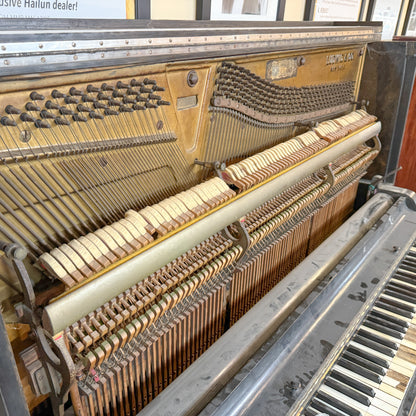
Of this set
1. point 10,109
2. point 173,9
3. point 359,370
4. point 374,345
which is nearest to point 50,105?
point 10,109

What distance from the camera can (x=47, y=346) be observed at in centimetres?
121

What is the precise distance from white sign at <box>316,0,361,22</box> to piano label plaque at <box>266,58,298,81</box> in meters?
4.15

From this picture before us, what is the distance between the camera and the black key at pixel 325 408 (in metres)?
1.75

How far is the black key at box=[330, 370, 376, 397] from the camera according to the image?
1869mm

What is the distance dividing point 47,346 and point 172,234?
1.86 feet

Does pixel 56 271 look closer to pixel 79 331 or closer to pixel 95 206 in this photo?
pixel 79 331

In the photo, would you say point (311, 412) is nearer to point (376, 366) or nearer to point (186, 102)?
point (376, 366)

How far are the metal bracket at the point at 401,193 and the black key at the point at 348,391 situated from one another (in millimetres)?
2068

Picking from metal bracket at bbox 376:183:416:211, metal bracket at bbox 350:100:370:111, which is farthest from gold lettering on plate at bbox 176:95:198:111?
metal bracket at bbox 376:183:416:211

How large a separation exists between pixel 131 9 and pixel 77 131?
202 centimetres

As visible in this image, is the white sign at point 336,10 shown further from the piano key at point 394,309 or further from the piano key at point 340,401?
the piano key at point 340,401

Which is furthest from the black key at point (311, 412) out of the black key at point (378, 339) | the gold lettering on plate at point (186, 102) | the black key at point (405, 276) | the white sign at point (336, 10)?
the white sign at point (336, 10)

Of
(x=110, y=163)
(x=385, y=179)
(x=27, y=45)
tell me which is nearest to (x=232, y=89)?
(x=110, y=163)

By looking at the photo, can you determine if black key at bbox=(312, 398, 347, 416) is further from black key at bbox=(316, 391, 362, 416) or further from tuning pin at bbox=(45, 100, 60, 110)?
tuning pin at bbox=(45, 100, 60, 110)
